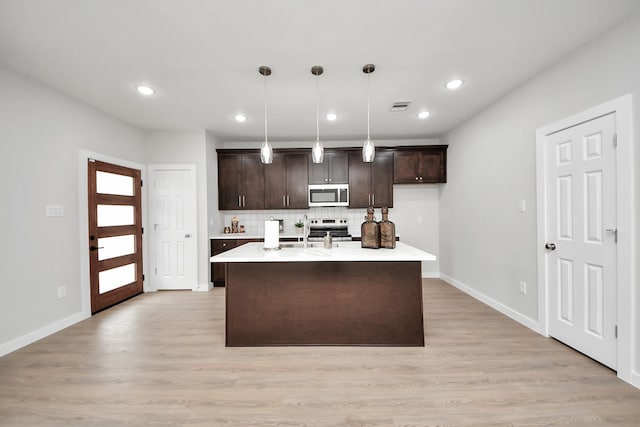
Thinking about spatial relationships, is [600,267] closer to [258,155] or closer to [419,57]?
[419,57]

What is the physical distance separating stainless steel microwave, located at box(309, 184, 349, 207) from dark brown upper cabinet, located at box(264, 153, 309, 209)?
18 cm

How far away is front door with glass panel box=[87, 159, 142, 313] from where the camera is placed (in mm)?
3516

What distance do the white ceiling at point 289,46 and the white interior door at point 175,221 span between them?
1.25 meters

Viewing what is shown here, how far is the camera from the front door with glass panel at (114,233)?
352 cm

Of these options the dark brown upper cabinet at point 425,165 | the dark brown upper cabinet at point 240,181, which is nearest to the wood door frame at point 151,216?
the dark brown upper cabinet at point 240,181

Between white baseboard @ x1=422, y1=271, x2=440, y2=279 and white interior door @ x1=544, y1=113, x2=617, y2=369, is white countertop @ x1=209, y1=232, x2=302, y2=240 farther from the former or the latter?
white interior door @ x1=544, y1=113, x2=617, y2=369

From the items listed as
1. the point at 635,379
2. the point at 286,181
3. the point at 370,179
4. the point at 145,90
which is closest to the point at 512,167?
the point at 635,379

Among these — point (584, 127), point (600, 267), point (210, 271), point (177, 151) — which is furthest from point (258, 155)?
point (600, 267)

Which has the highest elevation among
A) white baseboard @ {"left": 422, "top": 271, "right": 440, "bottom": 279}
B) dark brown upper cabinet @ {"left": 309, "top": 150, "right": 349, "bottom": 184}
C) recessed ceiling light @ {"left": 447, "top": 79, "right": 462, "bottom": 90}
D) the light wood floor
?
recessed ceiling light @ {"left": 447, "top": 79, "right": 462, "bottom": 90}

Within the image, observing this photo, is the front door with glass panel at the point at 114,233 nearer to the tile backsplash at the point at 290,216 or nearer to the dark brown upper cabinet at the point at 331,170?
the tile backsplash at the point at 290,216

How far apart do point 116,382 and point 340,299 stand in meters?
1.85

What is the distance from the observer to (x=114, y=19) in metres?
1.97

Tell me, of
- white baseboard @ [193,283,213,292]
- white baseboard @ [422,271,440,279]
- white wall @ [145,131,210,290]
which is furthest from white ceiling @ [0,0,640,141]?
white baseboard @ [422,271,440,279]

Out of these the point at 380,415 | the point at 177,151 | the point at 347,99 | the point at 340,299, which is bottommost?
the point at 380,415
